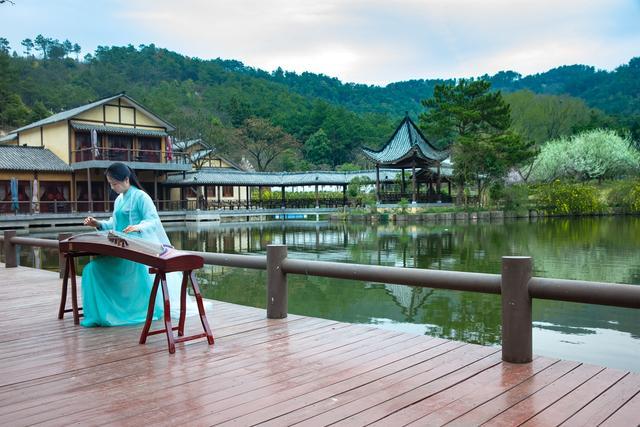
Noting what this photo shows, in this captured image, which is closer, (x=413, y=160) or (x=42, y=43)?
(x=413, y=160)

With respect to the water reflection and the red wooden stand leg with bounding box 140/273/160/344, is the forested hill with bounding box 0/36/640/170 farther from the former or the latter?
the red wooden stand leg with bounding box 140/273/160/344

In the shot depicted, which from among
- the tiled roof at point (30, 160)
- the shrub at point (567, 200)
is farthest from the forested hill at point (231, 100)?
the shrub at point (567, 200)

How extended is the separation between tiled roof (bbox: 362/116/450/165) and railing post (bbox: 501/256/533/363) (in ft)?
93.3

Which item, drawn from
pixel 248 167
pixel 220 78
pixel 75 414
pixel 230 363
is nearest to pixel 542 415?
pixel 230 363

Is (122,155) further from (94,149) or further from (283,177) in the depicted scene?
(283,177)

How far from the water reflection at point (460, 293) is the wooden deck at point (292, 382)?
261cm

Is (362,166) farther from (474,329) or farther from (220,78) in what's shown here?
(474,329)

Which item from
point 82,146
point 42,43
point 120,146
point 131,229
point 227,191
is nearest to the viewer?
point 131,229

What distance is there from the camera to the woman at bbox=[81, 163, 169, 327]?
3891 mm

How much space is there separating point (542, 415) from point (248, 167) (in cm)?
4562

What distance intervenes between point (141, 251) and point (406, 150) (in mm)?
29775

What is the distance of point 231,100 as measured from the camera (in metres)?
50.6

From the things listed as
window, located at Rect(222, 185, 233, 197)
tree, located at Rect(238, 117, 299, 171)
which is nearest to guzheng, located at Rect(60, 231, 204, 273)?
window, located at Rect(222, 185, 233, 197)

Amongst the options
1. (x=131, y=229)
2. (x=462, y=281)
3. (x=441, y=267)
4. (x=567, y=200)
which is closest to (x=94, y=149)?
(x=441, y=267)
